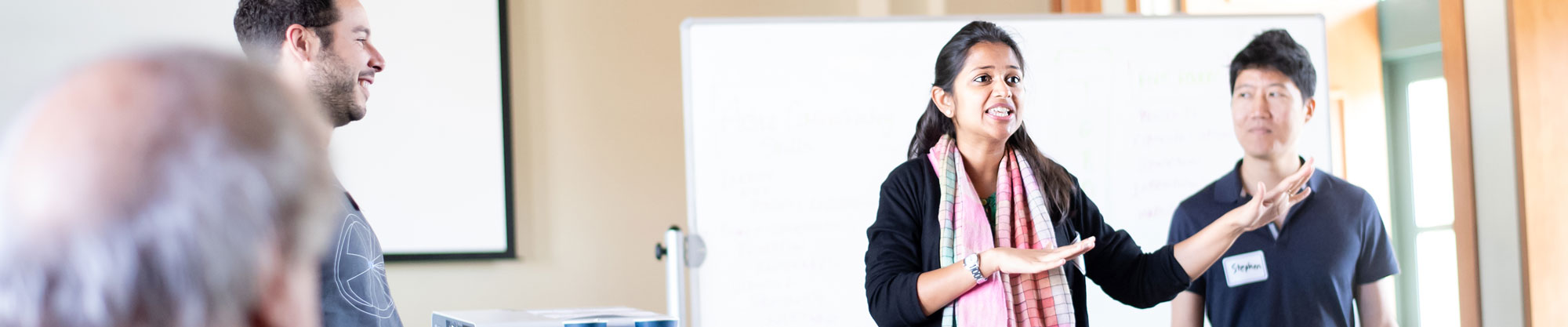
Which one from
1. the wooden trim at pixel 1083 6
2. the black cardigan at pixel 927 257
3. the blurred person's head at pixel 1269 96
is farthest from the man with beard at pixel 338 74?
the wooden trim at pixel 1083 6

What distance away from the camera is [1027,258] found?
1.96 metres

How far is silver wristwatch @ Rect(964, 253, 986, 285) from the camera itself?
1.97m

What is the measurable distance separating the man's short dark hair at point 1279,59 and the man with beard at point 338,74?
168 cm

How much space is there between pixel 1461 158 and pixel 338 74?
85.1 inches

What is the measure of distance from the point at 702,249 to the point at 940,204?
46 cm

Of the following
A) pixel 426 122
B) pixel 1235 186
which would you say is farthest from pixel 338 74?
pixel 1235 186

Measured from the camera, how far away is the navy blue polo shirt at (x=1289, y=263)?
2230mm

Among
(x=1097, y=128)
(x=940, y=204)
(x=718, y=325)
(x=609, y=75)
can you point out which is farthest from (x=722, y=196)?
(x=609, y=75)

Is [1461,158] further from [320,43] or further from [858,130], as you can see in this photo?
[320,43]

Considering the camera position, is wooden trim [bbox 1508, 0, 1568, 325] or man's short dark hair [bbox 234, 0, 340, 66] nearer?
man's short dark hair [bbox 234, 0, 340, 66]

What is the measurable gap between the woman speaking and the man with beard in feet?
3.14

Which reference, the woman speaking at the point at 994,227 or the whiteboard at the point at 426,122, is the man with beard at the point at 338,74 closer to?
the woman speaking at the point at 994,227

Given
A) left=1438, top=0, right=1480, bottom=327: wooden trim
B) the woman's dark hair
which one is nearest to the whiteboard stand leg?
the woman's dark hair

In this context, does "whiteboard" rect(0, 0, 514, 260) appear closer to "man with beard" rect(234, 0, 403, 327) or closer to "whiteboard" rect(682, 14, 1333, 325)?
"whiteboard" rect(682, 14, 1333, 325)
